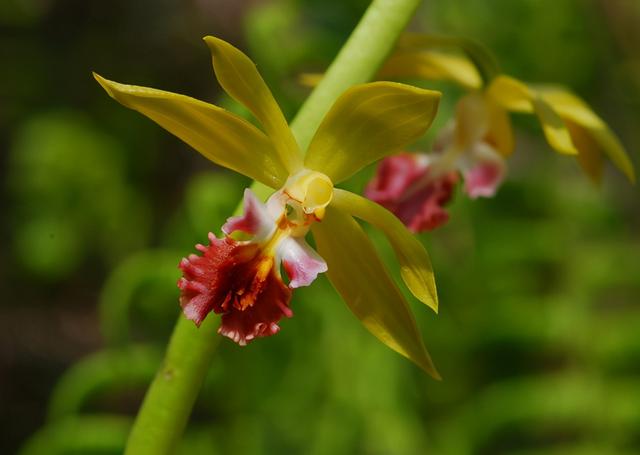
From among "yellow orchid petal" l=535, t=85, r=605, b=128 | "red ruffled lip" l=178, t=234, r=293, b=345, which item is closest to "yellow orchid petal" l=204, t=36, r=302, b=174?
"red ruffled lip" l=178, t=234, r=293, b=345

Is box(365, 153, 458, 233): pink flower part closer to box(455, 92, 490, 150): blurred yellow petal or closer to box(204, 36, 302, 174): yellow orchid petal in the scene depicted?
box(455, 92, 490, 150): blurred yellow petal

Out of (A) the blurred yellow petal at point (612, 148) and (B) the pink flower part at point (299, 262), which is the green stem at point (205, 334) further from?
(A) the blurred yellow petal at point (612, 148)

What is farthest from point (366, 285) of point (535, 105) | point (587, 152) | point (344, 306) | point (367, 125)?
point (344, 306)

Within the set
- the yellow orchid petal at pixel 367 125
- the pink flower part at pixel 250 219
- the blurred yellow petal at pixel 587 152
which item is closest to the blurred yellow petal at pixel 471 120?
the blurred yellow petal at pixel 587 152

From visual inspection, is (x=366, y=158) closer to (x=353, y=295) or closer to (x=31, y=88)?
(x=353, y=295)

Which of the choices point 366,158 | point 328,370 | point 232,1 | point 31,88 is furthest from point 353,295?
point 232,1
